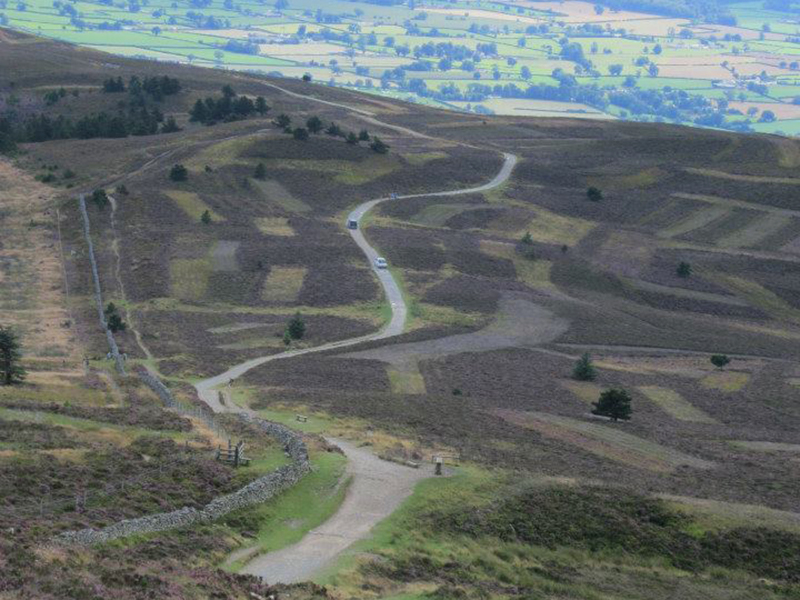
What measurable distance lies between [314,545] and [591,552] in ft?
36.0

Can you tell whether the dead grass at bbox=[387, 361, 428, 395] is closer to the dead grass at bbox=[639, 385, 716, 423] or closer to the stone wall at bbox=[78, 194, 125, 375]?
the dead grass at bbox=[639, 385, 716, 423]

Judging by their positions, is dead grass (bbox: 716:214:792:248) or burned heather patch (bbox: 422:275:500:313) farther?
dead grass (bbox: 716:214:792:248)

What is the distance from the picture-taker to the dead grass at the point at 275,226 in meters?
128

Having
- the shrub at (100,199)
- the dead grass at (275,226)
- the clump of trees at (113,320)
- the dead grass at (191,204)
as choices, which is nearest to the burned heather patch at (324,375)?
the clump of trees at (113,320)

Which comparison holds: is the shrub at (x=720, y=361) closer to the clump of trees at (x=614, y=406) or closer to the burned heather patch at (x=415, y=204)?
the clump of trees at (x=614, y=406)

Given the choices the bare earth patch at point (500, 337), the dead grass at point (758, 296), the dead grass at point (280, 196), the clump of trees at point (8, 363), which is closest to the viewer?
the clump of trees at point (8, 363)

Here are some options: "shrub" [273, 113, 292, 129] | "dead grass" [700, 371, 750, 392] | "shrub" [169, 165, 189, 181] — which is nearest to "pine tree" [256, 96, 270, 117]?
"shrub" [273, 113, 292, 129]

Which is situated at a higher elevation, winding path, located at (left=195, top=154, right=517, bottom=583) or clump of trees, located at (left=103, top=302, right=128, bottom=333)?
winding path, located at (left=195, top=154, right=517, bottom=583)

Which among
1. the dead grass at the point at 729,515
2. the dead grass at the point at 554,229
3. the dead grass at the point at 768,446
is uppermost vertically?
the dead grass at the point at 729,515

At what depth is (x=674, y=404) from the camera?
85.6m

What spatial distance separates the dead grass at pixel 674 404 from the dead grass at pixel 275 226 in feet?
161

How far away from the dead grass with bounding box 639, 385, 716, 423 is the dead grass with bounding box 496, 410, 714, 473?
926 centimetres

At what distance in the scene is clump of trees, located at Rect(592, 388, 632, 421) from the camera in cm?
7681

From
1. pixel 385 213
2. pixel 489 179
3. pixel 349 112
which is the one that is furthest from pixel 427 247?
pixel 349 112
